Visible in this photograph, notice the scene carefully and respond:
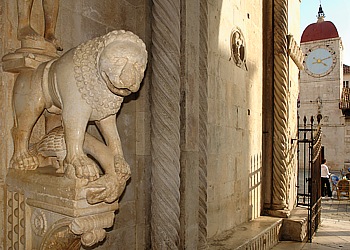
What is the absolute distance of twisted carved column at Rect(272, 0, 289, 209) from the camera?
463 cm

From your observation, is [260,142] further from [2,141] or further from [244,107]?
[2,141]

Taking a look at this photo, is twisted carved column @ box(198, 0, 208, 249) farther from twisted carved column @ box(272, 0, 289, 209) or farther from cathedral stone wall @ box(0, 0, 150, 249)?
twisted carved column @ box(272, 0, 289, 209)

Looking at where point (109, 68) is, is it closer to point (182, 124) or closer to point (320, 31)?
point (182, 124)

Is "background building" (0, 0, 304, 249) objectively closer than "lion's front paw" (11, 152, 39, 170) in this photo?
No

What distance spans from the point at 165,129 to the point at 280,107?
282cm

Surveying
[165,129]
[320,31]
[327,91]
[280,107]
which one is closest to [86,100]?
[165,129]

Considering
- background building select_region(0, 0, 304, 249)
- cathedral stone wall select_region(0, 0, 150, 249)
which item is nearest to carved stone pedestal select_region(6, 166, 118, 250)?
background building select_region(0, 0, 304, 249)

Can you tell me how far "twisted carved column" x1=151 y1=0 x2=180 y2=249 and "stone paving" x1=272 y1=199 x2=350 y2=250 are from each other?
229cm

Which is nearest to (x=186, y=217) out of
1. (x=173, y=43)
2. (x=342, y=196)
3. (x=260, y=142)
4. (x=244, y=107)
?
(x=173, y=43)

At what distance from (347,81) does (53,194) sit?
78.0 ft

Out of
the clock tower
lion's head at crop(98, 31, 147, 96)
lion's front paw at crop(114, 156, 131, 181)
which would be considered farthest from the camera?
the clock tower

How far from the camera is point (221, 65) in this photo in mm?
3393

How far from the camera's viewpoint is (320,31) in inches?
808

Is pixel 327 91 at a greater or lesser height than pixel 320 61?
lesser
